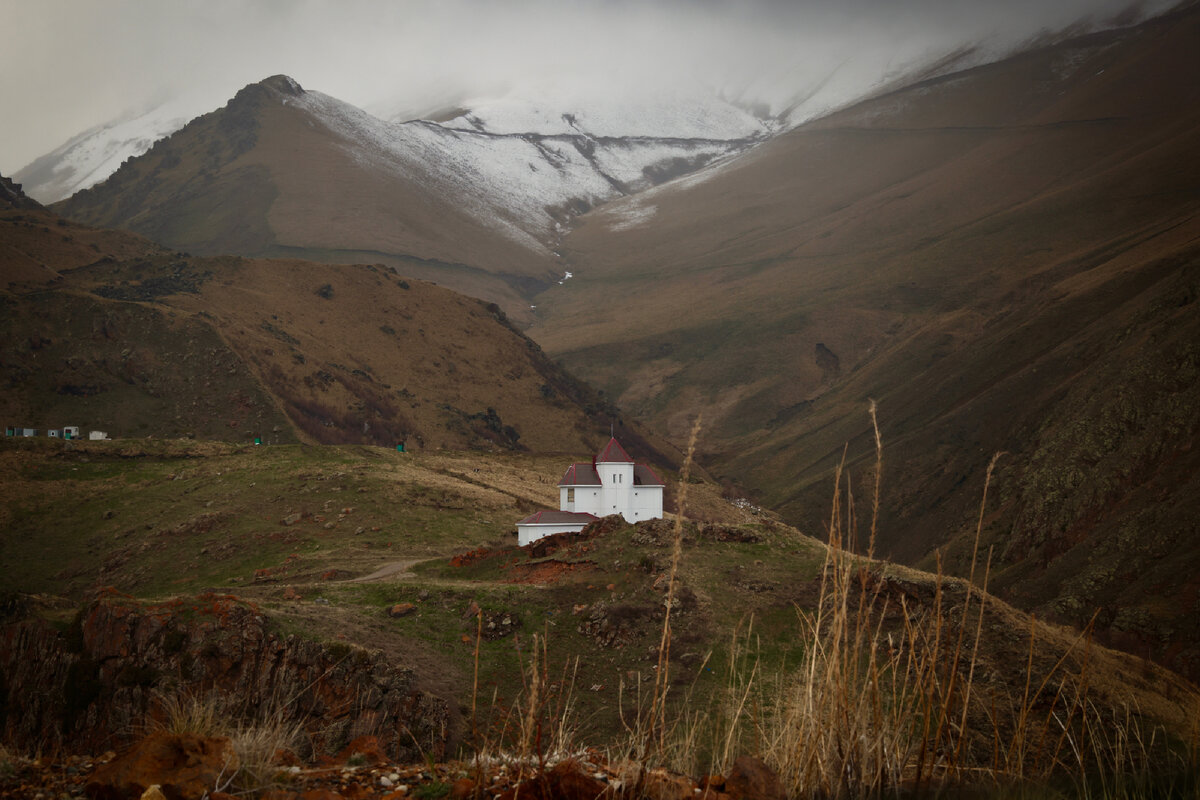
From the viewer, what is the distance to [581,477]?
135ft

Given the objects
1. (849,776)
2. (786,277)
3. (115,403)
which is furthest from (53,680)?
(786,277)

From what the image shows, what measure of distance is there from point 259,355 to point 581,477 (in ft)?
139

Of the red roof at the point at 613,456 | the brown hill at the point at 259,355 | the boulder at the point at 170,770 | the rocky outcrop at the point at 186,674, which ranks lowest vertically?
the rocky outcrop at the point at 186,674

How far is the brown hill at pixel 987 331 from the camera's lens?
160 ft

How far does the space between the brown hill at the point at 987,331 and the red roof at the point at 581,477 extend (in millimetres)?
21995

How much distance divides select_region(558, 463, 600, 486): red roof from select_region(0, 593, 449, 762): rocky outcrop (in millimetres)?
21406

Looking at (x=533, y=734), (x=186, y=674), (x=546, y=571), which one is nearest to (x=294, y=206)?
(x=546, y=571)

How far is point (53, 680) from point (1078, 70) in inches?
8804

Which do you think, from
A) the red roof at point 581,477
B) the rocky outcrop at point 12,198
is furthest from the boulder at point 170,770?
the rocky outcrop at point 12,198

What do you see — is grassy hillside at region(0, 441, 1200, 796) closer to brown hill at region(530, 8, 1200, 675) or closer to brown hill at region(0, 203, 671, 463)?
brown hill at region(530, 8, 1200, 675)

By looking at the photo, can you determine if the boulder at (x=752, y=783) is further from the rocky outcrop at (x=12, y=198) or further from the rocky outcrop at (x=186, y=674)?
the rocky outcrop at (x=12, y=198)

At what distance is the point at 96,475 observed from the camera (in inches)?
1903

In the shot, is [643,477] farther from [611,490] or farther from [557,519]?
[557,519]

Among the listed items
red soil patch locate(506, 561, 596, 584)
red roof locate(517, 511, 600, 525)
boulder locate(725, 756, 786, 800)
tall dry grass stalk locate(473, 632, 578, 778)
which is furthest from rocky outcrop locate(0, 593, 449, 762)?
red roof locate(517, 511, 600, 525)
